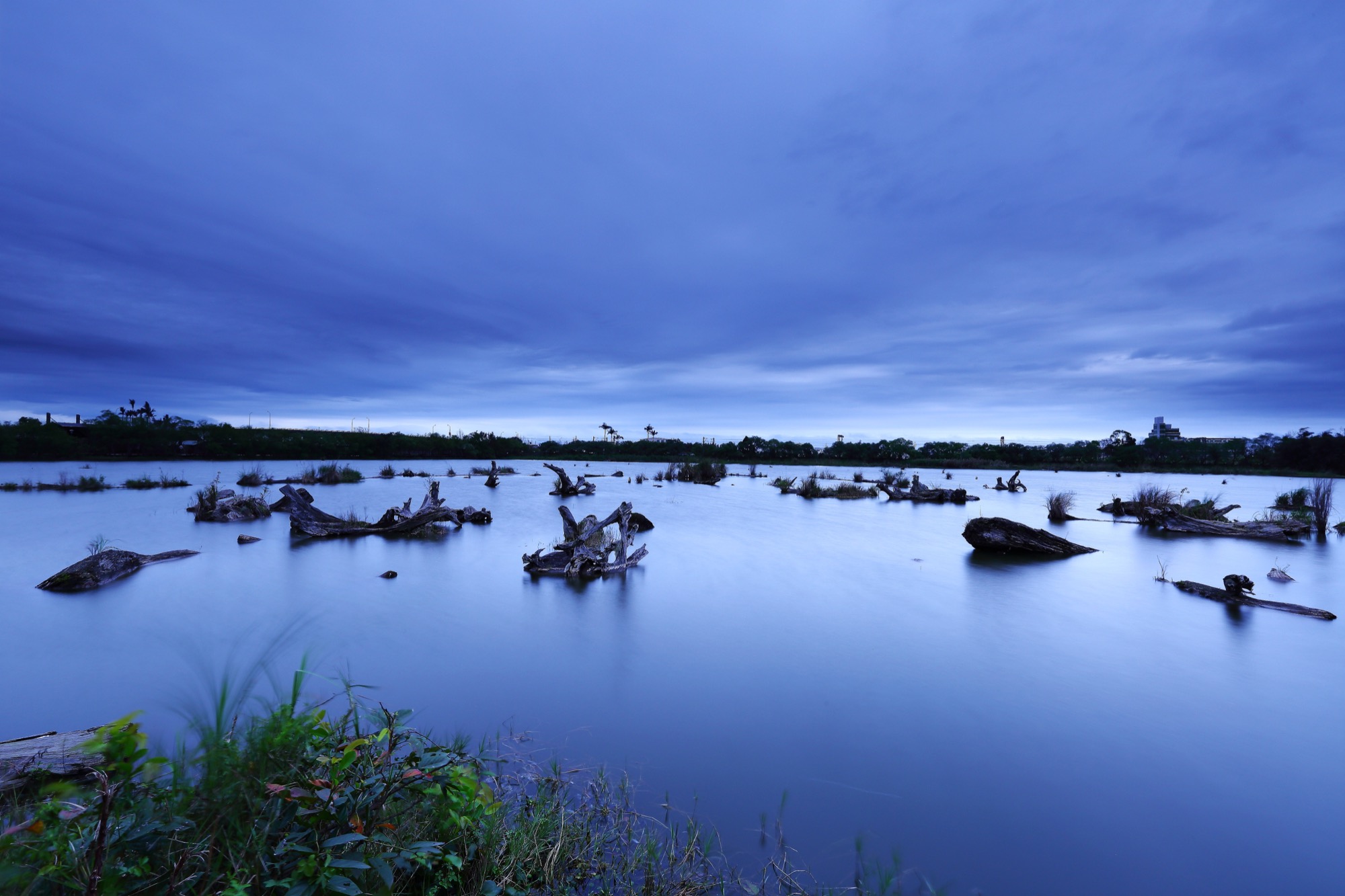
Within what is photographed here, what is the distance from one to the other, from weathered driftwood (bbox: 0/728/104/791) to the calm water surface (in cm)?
101

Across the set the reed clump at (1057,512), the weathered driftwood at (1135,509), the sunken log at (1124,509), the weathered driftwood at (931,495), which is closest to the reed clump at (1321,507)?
the weathered driftwood at (1135,509)

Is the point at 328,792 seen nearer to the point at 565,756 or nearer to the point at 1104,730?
the point at 565,756

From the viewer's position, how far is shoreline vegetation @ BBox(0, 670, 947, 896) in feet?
5.32

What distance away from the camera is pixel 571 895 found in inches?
96.2

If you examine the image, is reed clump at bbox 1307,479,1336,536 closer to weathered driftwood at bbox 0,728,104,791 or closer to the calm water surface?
the calm water surface

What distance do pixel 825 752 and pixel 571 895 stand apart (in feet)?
6.59

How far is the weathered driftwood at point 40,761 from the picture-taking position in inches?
103

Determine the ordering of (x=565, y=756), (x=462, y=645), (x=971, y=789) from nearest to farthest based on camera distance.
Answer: (x=971, y=789) → (x=565, y=756) → (x=462, y=645)

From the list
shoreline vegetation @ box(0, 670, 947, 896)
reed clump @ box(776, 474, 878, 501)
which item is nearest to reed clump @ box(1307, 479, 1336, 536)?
reed clump @ box(776, 474, 878, 501)

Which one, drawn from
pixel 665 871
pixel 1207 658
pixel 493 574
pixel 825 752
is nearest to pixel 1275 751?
pixel 1207 658

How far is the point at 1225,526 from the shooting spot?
14672 millimetres

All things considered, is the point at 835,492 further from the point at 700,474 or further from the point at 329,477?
the point at 329,477

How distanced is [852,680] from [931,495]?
21.0 metres

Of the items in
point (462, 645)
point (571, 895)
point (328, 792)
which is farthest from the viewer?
point (462, 645)
